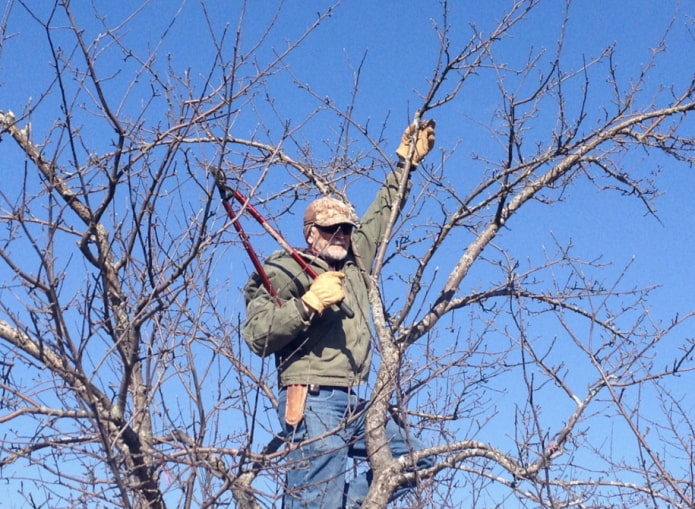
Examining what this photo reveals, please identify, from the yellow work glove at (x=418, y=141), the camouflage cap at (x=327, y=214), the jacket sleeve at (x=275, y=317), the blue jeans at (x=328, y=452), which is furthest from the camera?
the yellow work glove at (x=418, y=141)

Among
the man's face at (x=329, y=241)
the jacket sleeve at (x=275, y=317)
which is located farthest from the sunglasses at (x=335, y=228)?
the jacket sleeve at (x=275, y=317)

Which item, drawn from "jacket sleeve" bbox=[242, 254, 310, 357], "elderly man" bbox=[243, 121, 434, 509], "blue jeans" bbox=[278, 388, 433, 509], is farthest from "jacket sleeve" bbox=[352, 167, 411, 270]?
"blue jeans" bbox=[278, 388, 433, 509]

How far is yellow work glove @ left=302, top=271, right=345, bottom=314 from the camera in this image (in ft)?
15.1

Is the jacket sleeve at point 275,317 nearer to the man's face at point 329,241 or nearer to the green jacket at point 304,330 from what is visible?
the green jacket at point 304,330

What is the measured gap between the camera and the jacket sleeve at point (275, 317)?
455 centimetres

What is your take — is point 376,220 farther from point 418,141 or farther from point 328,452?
point 328,452

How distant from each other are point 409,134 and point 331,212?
86cm

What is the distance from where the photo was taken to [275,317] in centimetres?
453

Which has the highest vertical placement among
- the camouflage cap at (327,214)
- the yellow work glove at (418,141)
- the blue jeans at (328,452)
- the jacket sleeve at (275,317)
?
the yellow work glove at (418,141)

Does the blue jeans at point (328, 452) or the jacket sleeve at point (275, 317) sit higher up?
the jacket sleeve at point (275, 317)

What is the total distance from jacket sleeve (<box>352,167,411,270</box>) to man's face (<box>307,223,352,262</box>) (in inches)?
6.6

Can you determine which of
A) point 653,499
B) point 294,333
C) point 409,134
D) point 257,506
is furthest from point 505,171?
point 257,506

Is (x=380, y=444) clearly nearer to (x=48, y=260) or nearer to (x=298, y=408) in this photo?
(x=298, y=408)

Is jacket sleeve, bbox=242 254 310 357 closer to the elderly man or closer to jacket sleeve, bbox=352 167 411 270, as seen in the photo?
the elderly man
